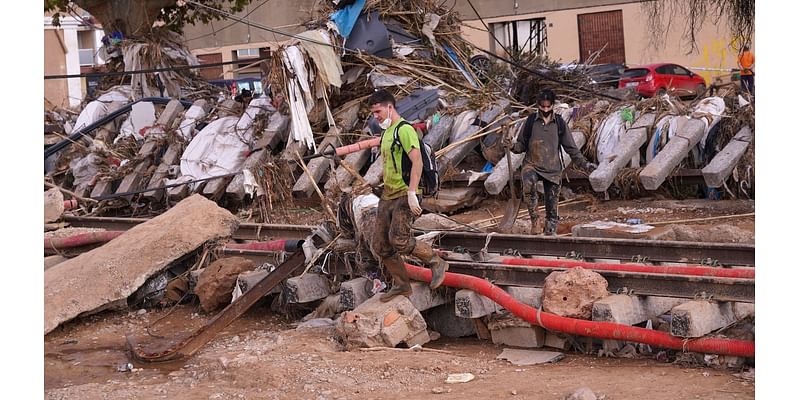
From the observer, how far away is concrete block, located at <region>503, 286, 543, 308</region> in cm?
745

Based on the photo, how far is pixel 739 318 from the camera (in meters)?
6.71

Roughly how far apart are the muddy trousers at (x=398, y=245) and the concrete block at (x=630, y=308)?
1.44 meters

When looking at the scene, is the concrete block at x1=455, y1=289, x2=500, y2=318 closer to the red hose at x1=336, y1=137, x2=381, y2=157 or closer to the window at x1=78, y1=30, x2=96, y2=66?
the red hose at x1=336, y1=137, x2=381, y2=157

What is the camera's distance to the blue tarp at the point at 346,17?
1494cm

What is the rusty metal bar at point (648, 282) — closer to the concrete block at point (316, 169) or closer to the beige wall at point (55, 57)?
the concrete block at point (316, 169)

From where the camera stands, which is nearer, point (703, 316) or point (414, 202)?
point (703, 316)

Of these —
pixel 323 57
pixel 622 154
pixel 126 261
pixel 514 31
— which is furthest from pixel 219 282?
pixel 514 31

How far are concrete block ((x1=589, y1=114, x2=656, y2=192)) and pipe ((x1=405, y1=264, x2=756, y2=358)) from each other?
4349 millimetres

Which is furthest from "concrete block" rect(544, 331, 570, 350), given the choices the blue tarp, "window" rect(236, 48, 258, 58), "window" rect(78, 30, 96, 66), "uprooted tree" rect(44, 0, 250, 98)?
"window" rect(78, 30, 96, 66)

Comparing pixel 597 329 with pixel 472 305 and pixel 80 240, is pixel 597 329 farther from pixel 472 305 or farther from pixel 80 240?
pixel 80 240

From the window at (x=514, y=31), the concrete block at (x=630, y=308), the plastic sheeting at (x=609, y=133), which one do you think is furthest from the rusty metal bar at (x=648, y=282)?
the window at (x=514, y=31)

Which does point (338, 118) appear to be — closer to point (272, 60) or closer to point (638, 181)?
point (272, 60)

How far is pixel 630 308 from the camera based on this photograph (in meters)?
6.95

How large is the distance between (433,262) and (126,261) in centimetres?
329
